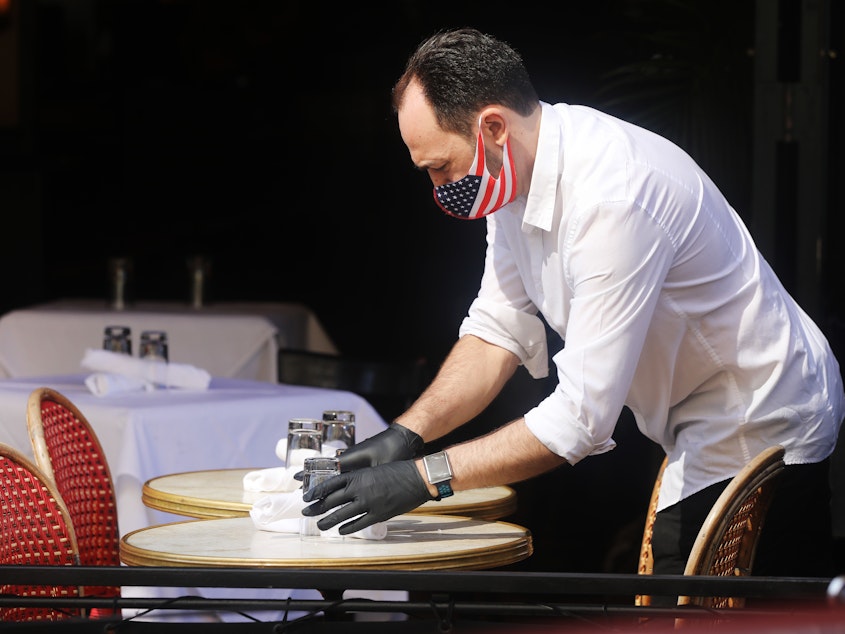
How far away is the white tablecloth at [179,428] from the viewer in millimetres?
3367

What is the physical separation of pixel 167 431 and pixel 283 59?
6.96 metres

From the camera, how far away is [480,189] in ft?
7.45

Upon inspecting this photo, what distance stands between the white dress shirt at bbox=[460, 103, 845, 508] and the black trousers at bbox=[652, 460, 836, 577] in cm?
3

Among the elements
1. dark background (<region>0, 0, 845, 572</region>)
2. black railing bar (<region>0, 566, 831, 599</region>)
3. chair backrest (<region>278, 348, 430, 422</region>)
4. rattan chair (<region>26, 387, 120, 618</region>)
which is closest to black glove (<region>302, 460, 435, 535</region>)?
black railing bar (<region>0, 566, 831, 599</region>)

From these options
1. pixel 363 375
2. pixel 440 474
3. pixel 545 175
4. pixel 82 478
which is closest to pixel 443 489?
pixel 440 474

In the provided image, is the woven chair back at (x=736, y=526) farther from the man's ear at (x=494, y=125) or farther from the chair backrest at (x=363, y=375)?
the chair backrest at (x=363, y=375)

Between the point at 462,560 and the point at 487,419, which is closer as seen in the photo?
the point at 462,560

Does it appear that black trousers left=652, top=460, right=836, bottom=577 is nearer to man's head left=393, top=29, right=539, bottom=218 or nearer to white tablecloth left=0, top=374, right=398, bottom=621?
man's head left=393, top=29, right=539, bottom=218

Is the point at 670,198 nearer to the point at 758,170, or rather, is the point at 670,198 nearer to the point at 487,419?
the point at 758,170

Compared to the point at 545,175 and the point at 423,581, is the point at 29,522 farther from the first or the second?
the point at 423,581

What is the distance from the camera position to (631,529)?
473 cm

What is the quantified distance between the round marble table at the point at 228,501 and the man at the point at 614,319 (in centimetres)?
13

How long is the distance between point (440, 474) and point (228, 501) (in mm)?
539

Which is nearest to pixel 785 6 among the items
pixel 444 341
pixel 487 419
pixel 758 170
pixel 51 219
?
pixel 758 170
